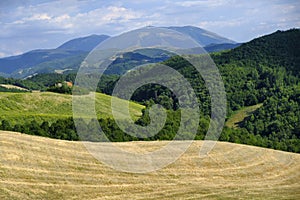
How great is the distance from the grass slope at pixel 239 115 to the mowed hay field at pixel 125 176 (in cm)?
11782

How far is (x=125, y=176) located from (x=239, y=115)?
462 ft

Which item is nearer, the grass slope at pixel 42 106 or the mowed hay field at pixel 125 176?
the mowed hay field at pixel 125 176

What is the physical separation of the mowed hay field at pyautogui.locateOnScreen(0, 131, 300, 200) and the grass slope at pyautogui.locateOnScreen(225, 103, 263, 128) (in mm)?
117821

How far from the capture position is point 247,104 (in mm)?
189875

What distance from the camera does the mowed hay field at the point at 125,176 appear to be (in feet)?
112

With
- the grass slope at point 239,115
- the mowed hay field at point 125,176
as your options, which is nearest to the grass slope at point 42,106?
the grass slope at point 239,115

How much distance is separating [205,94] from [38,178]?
154 m

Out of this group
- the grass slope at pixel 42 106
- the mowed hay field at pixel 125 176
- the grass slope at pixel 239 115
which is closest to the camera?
the mowed hay field at pixel 125 176

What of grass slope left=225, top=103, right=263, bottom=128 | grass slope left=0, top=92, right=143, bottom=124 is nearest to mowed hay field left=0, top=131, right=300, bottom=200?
grass slope left=0, top=92, right=143, bottom=124

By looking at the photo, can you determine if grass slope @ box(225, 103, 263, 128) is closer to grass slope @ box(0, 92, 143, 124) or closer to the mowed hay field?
grass slope @ box(0, 92, 143, 124)

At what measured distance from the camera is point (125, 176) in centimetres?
3884

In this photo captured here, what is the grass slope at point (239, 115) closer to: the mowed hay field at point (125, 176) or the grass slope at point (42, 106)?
the grass slope at point (42, 106)

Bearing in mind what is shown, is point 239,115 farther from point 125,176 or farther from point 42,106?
point 125,176

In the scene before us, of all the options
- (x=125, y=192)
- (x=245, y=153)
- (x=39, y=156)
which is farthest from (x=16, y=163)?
(x=245, y=153)
